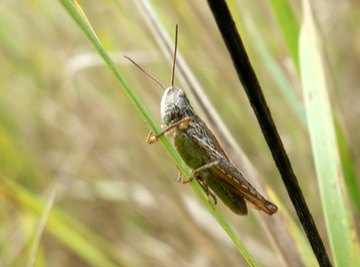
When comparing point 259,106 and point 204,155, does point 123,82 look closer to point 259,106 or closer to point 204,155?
point 259,106

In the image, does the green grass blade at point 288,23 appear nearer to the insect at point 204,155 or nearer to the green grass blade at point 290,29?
the green grass blade at point 290,29

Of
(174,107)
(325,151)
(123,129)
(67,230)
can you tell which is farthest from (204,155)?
(123,129)

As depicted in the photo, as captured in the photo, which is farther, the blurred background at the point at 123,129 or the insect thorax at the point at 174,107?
the blurred background at the point at 123,129

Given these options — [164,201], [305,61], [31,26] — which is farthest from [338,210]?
[31,26]

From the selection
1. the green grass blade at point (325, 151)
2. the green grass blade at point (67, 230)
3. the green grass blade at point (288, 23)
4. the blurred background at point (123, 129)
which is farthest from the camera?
the blurred background at point (123, 129)

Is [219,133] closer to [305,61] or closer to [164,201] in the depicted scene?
[305,61]

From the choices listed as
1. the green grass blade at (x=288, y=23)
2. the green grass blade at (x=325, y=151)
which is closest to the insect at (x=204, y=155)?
the green grass blade at (x=325, y=151)
